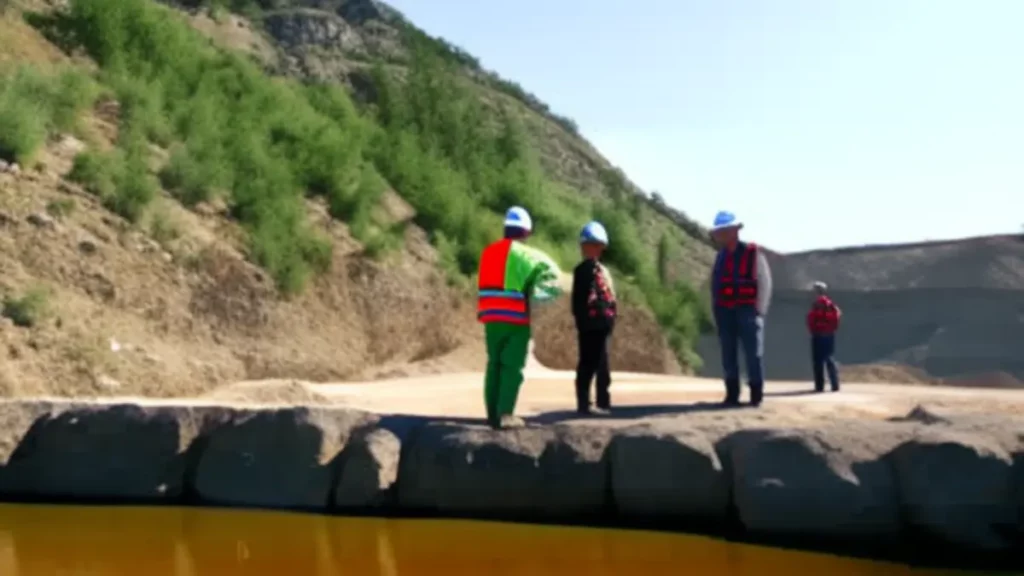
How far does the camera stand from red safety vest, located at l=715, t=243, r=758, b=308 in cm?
871

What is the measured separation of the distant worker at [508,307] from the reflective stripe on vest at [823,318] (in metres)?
7.17

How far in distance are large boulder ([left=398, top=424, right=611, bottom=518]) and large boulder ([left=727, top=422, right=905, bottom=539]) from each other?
94 centimetres

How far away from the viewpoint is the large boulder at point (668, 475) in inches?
255

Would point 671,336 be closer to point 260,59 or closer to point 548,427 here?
point 260,59

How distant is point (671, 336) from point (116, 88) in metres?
14.6

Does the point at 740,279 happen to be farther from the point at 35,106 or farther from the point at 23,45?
the point at 23,45

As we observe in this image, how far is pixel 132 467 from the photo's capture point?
7688 mm

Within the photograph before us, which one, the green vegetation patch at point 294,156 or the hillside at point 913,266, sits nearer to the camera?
the green vegetation patch at point 294,156

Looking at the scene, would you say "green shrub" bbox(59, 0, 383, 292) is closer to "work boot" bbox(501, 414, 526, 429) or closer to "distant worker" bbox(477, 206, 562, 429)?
"distant worker" bbox(477, 206, 562, 429)

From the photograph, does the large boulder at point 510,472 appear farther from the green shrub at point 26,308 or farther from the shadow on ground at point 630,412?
the green shrub at point 26,308

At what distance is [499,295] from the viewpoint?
7.59m

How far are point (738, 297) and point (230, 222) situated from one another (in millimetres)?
10661

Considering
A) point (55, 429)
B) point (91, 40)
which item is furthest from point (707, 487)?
point (91, 40)

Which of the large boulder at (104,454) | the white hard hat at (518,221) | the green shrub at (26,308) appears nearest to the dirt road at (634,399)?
the white hard hat at (518,221)
